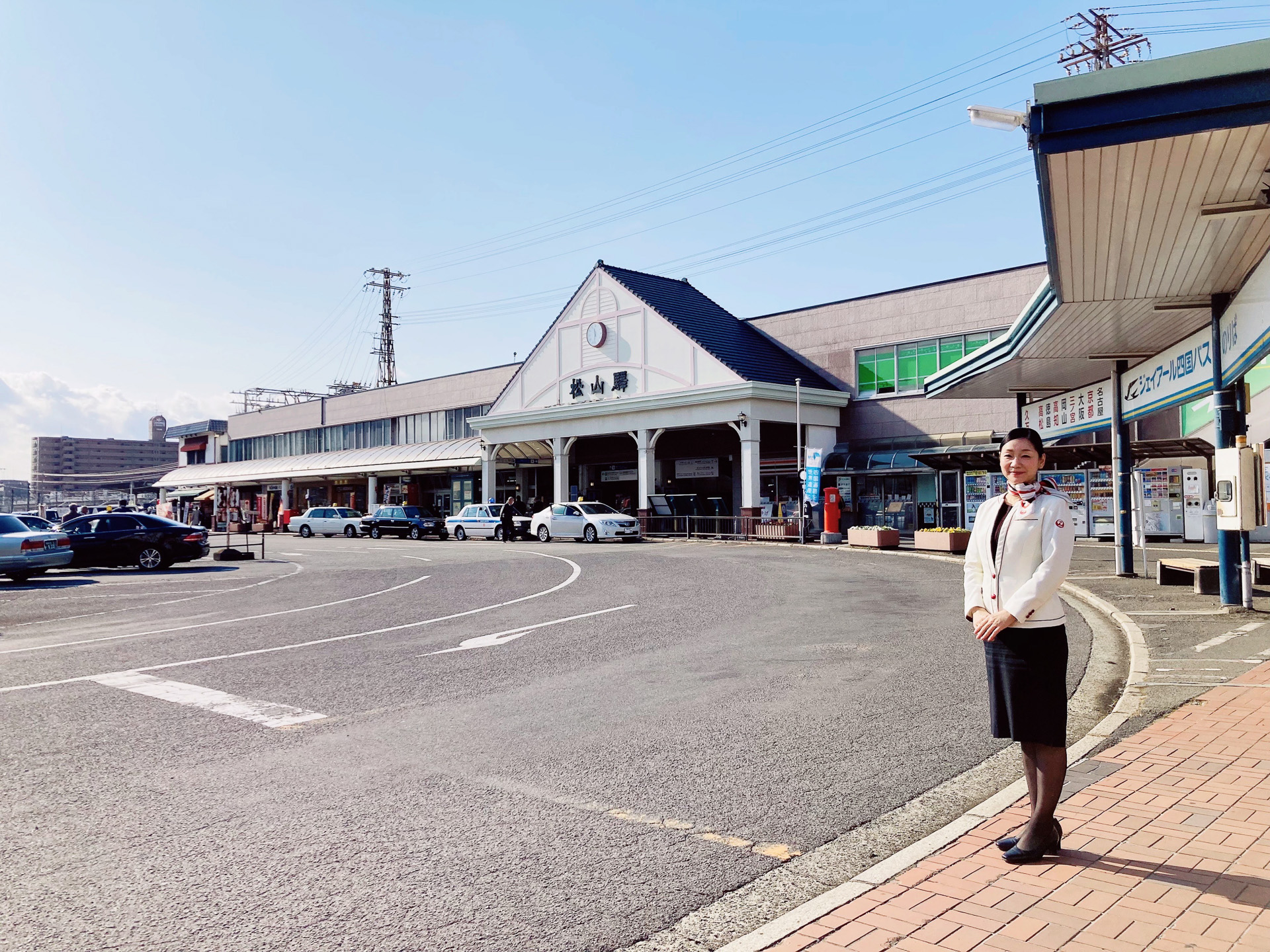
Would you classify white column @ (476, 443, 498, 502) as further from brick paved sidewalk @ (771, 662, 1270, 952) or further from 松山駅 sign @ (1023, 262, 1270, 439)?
brick paved sidewalk @ (771, 662, 1270, 952)

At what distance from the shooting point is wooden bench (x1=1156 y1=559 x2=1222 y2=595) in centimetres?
1417

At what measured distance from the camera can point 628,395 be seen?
39.2m

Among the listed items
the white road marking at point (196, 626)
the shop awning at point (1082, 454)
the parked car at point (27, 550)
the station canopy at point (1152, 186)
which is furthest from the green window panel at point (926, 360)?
the parked car at point (27, 550)

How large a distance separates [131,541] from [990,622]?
24.1 meters

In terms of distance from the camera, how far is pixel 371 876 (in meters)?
4.17

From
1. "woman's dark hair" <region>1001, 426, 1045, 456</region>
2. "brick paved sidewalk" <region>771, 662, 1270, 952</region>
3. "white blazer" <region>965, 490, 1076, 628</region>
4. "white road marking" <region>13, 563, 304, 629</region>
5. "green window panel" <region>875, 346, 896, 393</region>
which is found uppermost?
"green window panel" <region>875, 346, 896, 393</region>

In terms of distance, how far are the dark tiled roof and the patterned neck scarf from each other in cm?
3056

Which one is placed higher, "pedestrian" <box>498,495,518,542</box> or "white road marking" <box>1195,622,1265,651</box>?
"pedestrian" <box>498,495,518,542</box>

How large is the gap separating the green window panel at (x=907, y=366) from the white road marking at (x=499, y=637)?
25.3 meters

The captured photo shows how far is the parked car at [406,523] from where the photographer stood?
4406 centimetres

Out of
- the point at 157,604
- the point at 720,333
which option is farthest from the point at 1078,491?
the point at 157,604

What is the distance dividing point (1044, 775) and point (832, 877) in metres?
1.06

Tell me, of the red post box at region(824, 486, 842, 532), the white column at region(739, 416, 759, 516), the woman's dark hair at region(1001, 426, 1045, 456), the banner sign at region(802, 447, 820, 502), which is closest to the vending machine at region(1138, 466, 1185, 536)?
the red post box at region(824, 486, 842, 532)

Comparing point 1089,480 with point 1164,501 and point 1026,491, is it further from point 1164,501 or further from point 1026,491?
point 1026,491
